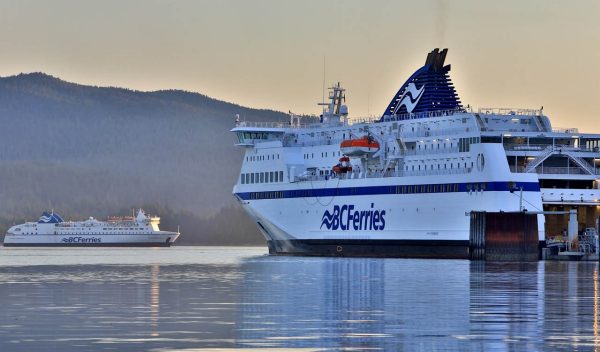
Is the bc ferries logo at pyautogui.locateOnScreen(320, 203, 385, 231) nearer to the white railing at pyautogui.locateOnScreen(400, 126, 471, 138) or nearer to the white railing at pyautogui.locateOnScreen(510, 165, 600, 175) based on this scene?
the white railing at pyautogui.locateOnScreen(400, 126, 471, 138)

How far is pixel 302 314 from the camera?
100 ft

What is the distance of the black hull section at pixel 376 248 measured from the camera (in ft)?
254

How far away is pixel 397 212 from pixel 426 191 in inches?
109

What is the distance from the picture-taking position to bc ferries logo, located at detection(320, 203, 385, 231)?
8250 cm

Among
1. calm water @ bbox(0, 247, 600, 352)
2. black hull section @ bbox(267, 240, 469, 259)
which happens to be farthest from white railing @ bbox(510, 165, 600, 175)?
calm water @ bbox(0, 247, 600, 352)

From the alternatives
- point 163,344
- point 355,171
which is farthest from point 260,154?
point 163,344

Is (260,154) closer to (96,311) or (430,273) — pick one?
(430,273)

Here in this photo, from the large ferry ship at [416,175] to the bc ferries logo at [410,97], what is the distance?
9 centimetres

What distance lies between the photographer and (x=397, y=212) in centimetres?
8112

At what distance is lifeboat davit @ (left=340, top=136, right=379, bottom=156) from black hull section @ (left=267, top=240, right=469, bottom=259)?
228 inches

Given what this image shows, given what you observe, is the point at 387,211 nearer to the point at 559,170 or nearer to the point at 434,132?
the point at 434,132

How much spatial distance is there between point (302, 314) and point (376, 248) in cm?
5256

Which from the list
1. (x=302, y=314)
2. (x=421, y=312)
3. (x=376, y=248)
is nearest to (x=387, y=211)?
(x=376, y=248)

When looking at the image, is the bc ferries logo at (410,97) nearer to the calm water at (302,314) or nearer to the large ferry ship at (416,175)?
the large ferry ship at (416,175)
